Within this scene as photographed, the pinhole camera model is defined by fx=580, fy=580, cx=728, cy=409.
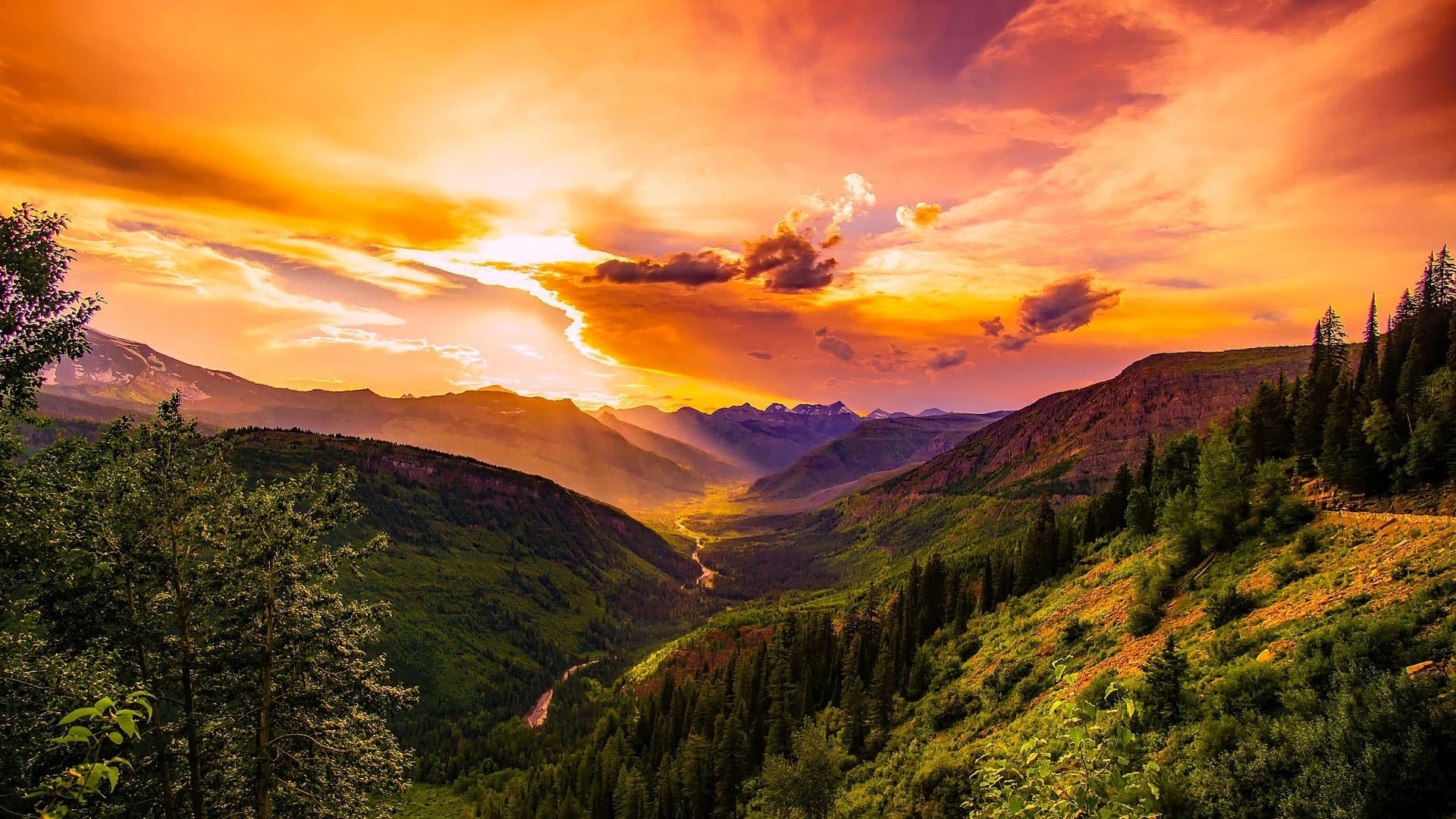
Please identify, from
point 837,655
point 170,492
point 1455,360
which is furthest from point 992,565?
point 170,492

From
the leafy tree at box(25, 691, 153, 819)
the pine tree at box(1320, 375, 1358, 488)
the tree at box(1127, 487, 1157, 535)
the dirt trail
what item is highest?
the pine tree at box(1320, 375, 1358, 488)

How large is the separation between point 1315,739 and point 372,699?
3393 centimetres

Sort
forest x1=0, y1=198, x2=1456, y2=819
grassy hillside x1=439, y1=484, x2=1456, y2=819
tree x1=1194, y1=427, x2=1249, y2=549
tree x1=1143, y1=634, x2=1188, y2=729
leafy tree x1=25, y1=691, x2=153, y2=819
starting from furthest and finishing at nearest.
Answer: tree x1=1194, y1=427, x2=1249, y2=549, tree x1=1143, y1=634, x2=1188, y2=729, grassy hillside x1=439, y1=484, x2=1456, y2=819, forest x1=0, y1=198, x2=1456, y2=819, leafy tree x1=25, y1=691, x2=153, y2=819

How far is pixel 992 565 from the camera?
84.6 metres

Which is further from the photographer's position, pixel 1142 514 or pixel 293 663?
pixel 1142 514

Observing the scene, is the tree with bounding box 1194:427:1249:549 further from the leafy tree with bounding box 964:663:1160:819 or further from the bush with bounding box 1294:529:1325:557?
the leafy tree with bounding box 964:663:1160:819

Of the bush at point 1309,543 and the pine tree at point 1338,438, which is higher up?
Answer: the pine tree at point 1338,438

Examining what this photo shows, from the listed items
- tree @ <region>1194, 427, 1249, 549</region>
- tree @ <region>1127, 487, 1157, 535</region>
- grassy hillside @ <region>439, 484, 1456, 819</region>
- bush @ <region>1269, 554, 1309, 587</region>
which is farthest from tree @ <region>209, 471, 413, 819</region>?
tree @ <region>1127, 487, 1157, 535</region>

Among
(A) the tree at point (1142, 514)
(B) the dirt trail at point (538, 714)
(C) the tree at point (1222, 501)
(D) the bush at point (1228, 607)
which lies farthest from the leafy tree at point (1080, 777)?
(B) the dirt trail at point (538, 714)

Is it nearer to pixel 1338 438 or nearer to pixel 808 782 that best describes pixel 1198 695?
pixel 808 782

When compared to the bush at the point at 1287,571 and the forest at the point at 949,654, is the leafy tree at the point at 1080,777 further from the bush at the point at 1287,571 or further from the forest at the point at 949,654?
the bush at the point at 1287,571

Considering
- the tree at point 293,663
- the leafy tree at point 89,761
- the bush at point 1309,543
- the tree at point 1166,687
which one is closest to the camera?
the leafy tree at point 89,761

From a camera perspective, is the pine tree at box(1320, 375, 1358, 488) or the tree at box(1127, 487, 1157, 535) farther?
the tree at box(1127, 487, 1157, 535)

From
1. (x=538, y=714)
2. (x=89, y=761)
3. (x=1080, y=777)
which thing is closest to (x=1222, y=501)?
(x=1080, y=777)
